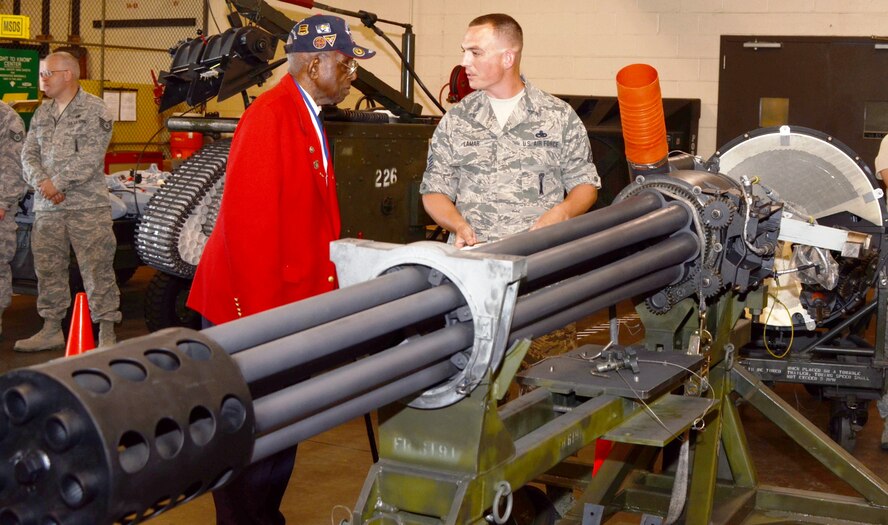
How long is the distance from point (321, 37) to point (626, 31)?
847 centimetres

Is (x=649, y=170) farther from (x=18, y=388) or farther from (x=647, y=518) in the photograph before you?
(x=18, y=388)

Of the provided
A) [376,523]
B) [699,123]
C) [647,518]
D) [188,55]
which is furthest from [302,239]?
[699,123]

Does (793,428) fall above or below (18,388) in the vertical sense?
below

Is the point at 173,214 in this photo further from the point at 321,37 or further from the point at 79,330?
the point at 321,37

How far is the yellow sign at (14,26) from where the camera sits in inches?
474

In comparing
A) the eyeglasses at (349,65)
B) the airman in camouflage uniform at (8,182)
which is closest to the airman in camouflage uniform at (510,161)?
the eyeglasses at (349,65)

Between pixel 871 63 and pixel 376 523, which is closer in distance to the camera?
pixel 376 523

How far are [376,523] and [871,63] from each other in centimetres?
1016

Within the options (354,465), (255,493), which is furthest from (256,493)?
(354,465)

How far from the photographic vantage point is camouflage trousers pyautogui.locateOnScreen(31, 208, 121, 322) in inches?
287

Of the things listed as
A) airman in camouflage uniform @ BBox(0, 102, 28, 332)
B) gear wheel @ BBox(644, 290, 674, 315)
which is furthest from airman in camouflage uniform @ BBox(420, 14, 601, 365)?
airman in camouflage uniform @ BBox(0, 102, 28, 332)

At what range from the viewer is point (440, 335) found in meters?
1.98

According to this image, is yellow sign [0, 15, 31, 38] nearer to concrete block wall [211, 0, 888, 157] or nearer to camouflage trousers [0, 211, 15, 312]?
concrete block wall [211, 0, 888, 157]

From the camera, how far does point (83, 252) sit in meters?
7.32
